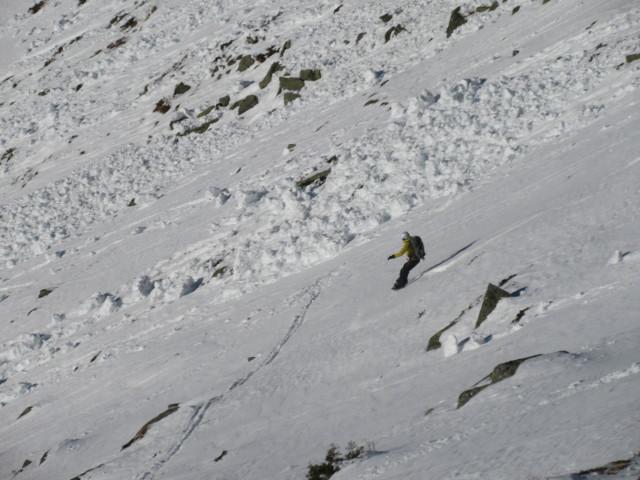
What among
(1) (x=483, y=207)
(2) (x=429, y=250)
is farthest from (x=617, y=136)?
(2) (x=429, y=250)

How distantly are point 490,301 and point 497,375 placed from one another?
2.83 m

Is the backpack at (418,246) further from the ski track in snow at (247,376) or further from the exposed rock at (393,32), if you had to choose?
the exposed rock at (393,32)

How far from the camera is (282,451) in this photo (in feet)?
36.0

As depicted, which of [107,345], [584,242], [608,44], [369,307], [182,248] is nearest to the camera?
[584,242]

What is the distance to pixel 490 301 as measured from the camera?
467 inches

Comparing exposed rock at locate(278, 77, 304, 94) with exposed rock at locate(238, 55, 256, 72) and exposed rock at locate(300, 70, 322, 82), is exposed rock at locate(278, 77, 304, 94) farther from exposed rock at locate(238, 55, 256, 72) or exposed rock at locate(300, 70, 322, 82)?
exposed rock at locate(238, 55, 256, 72)

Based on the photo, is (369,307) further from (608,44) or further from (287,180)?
(608,44)

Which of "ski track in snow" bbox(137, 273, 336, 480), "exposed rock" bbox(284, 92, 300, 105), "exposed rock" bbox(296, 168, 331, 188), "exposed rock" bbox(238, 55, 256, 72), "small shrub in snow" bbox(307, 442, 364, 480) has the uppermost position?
"exposed rock" bbox(238, 55, 256, 72)

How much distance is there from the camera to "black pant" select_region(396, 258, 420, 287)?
15.6 m

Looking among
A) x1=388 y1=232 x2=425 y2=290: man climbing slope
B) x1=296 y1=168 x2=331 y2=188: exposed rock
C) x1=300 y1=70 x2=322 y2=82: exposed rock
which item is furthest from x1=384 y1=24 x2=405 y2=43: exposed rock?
x1=388 y1=232 x2=425 y2=290: man climbing slope

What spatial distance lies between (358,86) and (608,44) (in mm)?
11328

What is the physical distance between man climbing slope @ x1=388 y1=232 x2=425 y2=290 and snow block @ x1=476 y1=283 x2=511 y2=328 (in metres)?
3.51

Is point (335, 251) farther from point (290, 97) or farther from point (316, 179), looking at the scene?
point (290, 97)

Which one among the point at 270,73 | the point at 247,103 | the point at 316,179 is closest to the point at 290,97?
the point at 247,103
